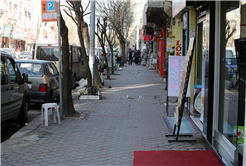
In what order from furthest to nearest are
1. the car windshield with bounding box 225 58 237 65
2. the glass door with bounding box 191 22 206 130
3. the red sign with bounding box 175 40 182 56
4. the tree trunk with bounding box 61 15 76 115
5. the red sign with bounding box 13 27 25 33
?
the red sign with bounding box 13 27 25 33
the red sign with bounding box 175 40 182 56
the tree trunk with bounding box 61 15 76 115
the glass door with bounding box 191 22 206 130
the car windshield with bounding box 225 58 237 65

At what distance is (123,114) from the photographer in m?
→ 9.25

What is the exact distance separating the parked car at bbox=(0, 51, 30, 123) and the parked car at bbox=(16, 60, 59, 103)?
1.46m

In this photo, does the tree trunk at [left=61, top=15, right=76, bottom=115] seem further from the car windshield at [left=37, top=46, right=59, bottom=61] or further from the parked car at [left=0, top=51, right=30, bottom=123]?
the car windshield at [left=37, top=46, right=59, bottom=61]

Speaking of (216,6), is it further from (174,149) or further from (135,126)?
(135,126)

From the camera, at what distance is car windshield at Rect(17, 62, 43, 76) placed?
34.7 ft

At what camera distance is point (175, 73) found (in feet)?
27.6

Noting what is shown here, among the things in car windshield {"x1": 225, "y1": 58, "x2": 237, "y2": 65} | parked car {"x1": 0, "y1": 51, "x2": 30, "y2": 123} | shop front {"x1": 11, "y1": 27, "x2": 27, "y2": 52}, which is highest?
shop front {"x1": 11, "y1": 27, "x2": 27, "y2": 52}

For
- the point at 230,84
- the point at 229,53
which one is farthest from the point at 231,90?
the point at 229,53

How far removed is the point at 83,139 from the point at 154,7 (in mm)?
12271

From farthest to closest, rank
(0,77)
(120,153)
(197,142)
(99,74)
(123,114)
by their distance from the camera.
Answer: (99,74), (123,114), (0,77), (197,142), (120,153)

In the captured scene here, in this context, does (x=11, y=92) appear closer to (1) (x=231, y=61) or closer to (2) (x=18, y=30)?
(1) (x=231, y=61)

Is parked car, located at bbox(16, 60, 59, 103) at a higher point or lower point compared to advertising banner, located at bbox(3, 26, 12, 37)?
lower

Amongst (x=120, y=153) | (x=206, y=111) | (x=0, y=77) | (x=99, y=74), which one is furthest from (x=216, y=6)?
(x=99, y=74)

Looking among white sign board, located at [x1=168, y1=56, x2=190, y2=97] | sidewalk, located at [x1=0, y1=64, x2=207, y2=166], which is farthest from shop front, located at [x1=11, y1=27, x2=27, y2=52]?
white sign board, located at [x1=168, y1=56, x2=190, y2=97]
